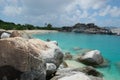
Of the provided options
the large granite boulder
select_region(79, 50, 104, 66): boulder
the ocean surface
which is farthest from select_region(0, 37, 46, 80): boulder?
select_region(79, 50, 104, 66): boulder

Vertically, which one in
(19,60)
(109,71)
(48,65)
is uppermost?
(19,60)

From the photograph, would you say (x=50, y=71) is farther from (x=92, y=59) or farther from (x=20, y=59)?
(x=92, y=59)

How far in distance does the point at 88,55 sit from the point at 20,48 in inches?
475

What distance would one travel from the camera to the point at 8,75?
27.2 feet

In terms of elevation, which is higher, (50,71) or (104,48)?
(50,71)

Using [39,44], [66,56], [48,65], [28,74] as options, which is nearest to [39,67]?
[28,74]

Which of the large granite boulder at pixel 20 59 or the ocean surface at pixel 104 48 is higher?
the large granite boulder at pixel 20 59

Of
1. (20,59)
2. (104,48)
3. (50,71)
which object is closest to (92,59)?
(50,71)

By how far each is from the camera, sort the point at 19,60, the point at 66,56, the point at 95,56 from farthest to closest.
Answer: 1. the point at 66,56
2. the point at 95,56
3. the point at 19,60

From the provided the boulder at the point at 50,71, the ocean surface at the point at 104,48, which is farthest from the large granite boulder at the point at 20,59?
the ocean surface at the point at 104,48

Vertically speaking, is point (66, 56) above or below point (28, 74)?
below

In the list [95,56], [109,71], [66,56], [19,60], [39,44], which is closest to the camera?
[19,60]

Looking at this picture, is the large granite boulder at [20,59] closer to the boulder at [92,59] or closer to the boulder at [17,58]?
the boulder at [17,58]

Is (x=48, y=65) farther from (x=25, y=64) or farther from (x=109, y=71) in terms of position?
(x=109, y=71)
